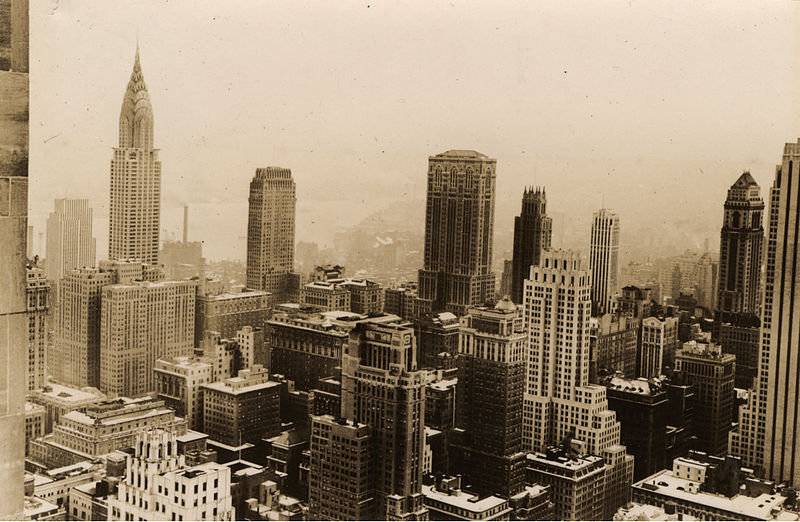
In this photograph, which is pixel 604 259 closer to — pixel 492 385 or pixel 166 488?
pixel 492 385

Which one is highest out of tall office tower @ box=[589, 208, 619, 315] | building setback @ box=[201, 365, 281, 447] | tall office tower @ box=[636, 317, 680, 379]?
tall office tower @ box=[589, 208, 619, 315]

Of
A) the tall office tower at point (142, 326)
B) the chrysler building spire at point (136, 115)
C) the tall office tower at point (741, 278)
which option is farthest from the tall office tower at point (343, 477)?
the tall office tower at point (741, 278)

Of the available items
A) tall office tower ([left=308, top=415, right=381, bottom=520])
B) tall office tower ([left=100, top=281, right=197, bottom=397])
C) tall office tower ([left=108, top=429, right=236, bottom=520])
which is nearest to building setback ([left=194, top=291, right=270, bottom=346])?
tall office tower ([left=100, top=281, right=197, bottom=397])

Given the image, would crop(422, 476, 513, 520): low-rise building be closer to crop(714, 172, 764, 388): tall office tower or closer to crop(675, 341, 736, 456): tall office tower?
crop(675, 341, 736, 456): tall office tower

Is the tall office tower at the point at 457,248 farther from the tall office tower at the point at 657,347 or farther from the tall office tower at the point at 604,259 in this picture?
the tall office tower at the point at 657,347

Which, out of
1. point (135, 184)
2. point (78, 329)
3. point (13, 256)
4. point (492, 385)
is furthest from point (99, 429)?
point (492, 385)

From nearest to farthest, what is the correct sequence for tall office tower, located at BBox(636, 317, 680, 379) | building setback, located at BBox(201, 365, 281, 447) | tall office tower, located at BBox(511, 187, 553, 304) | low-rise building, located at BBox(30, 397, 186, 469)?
low-rise building, located at BBox(30, 397, 186, 469) < building setback, located at BBox(201, 365, 281, 447) < tall office tower, located at BBox(511, 187, 553, 304) < tall office tower, located at BBox(636, 317, 680, 379)

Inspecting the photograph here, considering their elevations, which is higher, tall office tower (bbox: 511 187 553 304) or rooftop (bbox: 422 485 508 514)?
tall office tower (bbox: 511 187 553 304)
